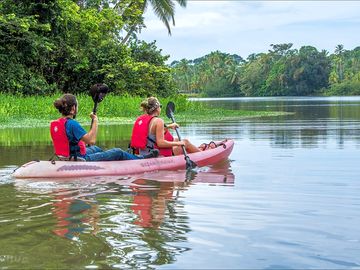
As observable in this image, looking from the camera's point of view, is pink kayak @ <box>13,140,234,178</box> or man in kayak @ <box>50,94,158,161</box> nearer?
man in kayak @ <box>50,94,158,161</box>

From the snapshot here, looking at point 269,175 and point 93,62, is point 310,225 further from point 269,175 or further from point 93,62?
point 93,62

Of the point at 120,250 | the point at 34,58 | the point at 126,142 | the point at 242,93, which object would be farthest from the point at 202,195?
the point at 242,93

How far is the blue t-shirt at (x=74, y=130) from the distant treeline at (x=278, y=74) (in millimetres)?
93507

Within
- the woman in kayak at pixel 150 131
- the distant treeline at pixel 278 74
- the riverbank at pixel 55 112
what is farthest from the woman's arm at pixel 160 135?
the distant treeline at pixel 278 74

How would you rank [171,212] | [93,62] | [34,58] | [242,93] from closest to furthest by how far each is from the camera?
[171,212]
[34,58]
[93,62]
[242,93]

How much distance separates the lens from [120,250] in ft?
15.4

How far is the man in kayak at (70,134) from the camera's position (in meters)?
8.58

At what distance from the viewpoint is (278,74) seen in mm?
117562

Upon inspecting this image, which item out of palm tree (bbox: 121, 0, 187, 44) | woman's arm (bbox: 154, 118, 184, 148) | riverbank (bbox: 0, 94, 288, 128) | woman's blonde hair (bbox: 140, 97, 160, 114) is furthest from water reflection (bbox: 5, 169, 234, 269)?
palm tree (bbox: 121, 0, 187, 44)

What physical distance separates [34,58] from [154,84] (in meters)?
8.83

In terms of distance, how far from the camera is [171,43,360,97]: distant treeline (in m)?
113

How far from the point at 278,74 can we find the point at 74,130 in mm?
111085

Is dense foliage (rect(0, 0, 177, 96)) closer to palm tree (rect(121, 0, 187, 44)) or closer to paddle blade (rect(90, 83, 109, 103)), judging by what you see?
palm tree (rect(121, 0, 187, 44))

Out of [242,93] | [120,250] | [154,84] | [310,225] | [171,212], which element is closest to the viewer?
[120,250]
